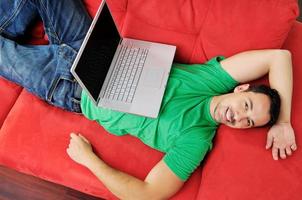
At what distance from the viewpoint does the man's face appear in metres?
1.15

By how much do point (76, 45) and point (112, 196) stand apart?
0.72m

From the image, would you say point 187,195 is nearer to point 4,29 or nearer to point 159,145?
point 159,145

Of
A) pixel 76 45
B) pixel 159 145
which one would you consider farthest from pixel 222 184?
pixel 76 45

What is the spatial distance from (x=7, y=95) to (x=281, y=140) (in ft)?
4.04

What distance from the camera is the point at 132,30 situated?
4.76 feet

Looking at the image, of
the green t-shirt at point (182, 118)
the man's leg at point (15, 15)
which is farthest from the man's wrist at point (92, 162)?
the man's leg at point (15, 15)

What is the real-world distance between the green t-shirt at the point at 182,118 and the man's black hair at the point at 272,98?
13cm

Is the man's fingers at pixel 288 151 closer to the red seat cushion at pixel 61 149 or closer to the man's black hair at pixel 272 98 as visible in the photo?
the man's black hair at pixel 272 98

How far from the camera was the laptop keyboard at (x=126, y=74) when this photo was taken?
1294 millimetres

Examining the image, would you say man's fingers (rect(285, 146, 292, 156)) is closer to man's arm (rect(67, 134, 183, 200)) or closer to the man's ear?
the man's ear

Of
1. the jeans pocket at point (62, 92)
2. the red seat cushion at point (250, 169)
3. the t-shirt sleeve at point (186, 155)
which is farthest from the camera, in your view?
the jeans pocket at point (62, 92)

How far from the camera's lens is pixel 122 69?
1356 mm

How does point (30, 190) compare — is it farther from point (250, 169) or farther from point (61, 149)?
point (250, 169)

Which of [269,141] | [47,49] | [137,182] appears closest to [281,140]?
[269,141]
